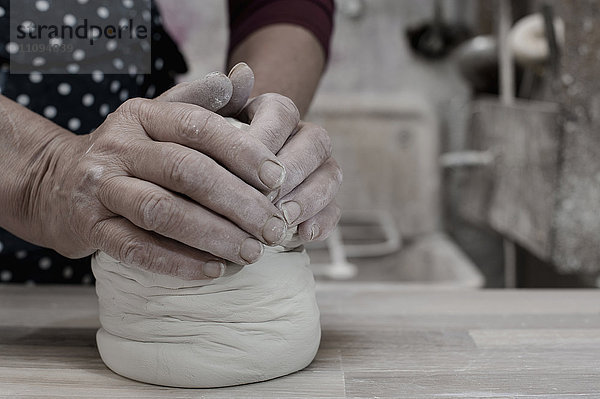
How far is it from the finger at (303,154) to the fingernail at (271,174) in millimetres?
38

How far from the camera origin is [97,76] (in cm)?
102

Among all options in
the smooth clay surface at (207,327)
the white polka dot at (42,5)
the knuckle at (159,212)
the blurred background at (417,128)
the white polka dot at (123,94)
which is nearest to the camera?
the knuckle at (159,212)

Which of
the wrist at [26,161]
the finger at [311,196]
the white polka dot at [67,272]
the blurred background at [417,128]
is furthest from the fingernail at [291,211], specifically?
the blurred background at [417,128]

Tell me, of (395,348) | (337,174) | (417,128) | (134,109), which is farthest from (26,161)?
(417,128)

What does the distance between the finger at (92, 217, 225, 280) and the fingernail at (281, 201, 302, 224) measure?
0.29 feet

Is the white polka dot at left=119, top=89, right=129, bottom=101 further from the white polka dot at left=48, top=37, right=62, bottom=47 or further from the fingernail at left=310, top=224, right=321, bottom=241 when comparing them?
the fingernail at left=310, top=224, right=321, bottom=241

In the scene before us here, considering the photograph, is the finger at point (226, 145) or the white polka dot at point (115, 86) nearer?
the finger at point (226, 145)

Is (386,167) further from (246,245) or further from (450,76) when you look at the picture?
(246,245)

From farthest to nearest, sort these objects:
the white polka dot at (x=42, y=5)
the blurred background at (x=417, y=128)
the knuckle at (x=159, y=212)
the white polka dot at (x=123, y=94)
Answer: the blurred background at (x=417, y=128)
the white polka dot at (x=123, y=94)
the white polka dot at (x=42, y=5)
the knuckle at (x=159, y=212)

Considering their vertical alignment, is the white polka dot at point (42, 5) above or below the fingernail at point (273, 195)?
above

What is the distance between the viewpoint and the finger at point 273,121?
687 millimetres

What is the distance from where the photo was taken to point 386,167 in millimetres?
2609

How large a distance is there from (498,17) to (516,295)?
1.49 metres

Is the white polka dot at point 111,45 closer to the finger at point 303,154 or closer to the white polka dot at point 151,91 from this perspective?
the white polka dot at point 151,91
